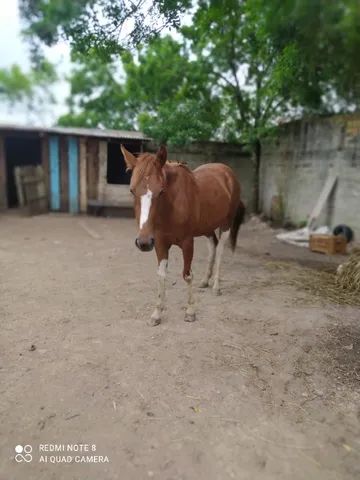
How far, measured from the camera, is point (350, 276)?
4645 mm

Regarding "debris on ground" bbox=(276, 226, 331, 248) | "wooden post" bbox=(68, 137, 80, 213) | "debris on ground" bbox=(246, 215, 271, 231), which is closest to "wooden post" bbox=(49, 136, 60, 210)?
"wooden post" bbox=(68, 137, 80, 213)

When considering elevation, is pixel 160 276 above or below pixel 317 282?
above

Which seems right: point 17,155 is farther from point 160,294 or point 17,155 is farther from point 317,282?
point 317,282

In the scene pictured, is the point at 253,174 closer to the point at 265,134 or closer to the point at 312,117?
the point at 265,134

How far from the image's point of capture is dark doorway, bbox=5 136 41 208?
12.8m

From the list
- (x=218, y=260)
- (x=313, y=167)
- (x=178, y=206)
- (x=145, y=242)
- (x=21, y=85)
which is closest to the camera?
(x=145, y=242)

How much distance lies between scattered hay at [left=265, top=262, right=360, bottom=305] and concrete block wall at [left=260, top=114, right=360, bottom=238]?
8.78 ft

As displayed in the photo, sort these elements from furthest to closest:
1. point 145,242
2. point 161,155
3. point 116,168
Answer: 1. point 116,168
2. point 161,155
3. point 145,242

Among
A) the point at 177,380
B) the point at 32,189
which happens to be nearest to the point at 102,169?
the point at 32,189

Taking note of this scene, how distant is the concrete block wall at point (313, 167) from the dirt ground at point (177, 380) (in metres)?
3.84

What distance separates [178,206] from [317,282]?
2765 millimetres

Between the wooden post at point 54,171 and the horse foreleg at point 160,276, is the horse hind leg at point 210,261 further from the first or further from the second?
the wooden post at point 54,171

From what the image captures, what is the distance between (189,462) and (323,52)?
2202 millimetres

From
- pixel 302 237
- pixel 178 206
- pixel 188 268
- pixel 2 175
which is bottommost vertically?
pixel 302 237
